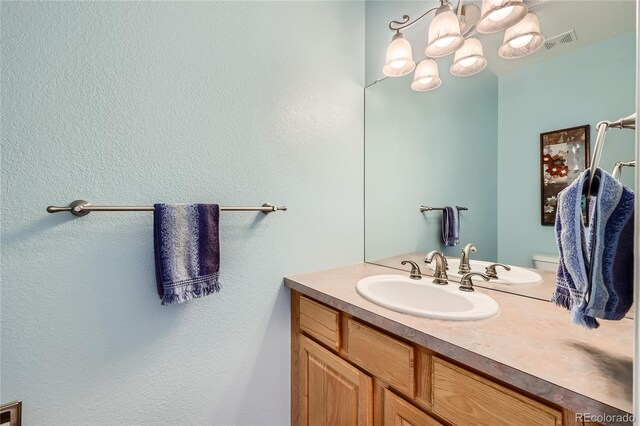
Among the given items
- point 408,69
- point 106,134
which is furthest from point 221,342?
point 408,69

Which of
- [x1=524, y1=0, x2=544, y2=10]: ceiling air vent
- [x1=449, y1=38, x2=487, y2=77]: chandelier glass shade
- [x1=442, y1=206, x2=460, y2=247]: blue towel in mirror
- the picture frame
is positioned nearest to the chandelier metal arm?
[x1=449, y1=38, x2=487, y2=77]: chandelier glass shade

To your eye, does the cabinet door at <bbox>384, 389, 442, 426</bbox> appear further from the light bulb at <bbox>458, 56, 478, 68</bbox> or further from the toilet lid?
the light bulb at <bbox>458, 56, 478, 68</bbox>

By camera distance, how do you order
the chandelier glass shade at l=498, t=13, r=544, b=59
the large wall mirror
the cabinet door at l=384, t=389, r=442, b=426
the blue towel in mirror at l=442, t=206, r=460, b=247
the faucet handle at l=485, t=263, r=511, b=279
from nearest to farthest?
the cabinet door at l=384, t=389, r=442, b=426 → the large wall mirror → the chandelier glass shade at l=498, t=13, r=544, b=59 → the faucet handle at l=485, t=263, r=511, b=279 → the blue towel in mirror at l=442, t=206, r=460, b=247

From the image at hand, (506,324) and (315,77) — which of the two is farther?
(315,77)

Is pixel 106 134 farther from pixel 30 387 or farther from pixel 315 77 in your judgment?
pixel 315 77

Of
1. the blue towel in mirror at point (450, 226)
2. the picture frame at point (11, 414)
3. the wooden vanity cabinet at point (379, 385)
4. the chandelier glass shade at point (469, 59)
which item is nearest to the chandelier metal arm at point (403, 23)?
the chandelier glass shade at point (469, 59)

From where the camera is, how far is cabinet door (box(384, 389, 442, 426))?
2.40ft

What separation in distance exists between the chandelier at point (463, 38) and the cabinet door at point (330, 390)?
4.21 feet

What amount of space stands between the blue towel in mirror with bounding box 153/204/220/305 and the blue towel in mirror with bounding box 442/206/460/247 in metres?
0.99

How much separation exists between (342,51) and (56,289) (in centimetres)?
154

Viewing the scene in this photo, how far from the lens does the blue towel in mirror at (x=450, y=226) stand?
1.22 m

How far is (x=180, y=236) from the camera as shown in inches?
36.3

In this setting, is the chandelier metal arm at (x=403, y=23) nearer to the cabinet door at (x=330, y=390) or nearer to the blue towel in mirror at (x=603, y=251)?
the blue towel in mirror at (x=603, y=251)

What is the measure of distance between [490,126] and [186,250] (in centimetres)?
127
